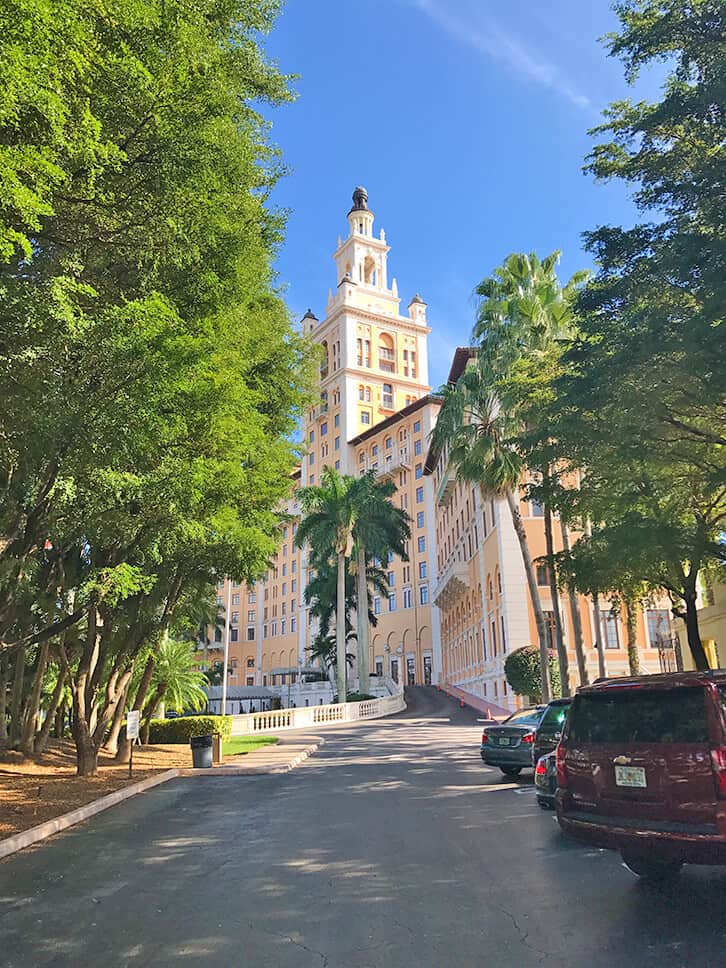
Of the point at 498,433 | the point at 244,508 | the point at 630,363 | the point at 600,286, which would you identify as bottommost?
the point at 244,508

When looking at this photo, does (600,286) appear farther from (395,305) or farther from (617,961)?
(395,305)

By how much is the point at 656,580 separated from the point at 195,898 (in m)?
15.2

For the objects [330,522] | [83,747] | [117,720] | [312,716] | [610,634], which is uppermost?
[330,522]

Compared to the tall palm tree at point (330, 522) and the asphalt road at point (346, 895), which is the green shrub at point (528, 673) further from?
the asphalt road at point (346, 895)

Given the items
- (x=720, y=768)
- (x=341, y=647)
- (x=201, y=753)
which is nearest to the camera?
(x=720, y=768)

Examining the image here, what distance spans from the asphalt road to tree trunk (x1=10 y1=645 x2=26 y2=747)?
9.56m

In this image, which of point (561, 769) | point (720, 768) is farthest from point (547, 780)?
point (720, 768)

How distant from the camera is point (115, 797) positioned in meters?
15.1

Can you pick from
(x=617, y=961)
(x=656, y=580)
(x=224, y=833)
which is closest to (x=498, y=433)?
(x=656, y=580)

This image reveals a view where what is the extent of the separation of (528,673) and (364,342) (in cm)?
7115

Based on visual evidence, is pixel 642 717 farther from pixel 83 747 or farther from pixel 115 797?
pixel 83 747

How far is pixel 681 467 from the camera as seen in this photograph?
1636cm

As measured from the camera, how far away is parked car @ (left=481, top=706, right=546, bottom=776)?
1564 centimetres

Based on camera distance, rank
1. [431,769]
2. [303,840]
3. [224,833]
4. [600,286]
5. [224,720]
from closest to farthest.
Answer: [303,840]
[224,833]
[600,286]
[431,769]
[224,720]
